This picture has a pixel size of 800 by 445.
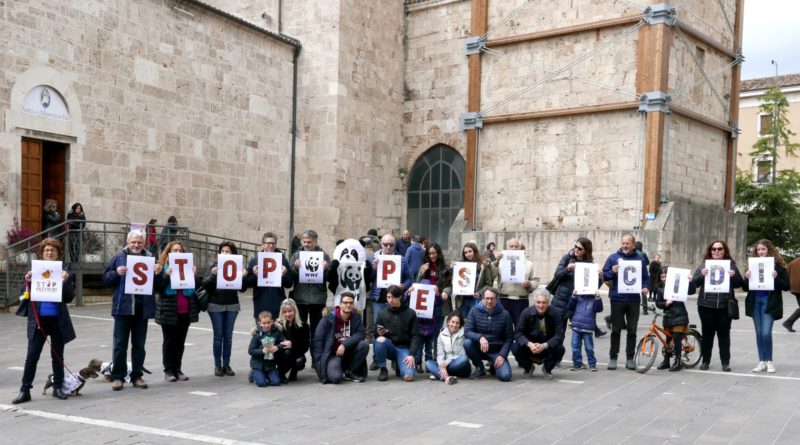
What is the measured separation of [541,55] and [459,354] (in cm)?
1590

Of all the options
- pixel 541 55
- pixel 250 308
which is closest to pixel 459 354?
pixel 250 308

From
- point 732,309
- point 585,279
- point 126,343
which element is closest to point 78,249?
point 126,343

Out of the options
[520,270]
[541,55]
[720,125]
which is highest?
[541,55]

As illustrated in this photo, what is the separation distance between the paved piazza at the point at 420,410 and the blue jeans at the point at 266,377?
149 mm

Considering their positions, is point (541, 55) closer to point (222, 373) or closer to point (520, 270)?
point (520, 270)

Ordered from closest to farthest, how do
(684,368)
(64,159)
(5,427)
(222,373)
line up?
(5,427) < (222,373) < (684,368) < (64,159)

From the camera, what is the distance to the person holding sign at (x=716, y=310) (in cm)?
1023

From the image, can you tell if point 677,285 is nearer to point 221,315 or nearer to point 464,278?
point 464,278

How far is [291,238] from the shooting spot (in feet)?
79.6

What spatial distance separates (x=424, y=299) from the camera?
10320 millimetres

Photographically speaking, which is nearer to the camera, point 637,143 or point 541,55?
point 637,143

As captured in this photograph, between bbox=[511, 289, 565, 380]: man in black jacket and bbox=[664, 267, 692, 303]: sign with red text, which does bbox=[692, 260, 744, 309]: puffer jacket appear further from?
bbox=[511, 289, 565, 380]: man in black jacket

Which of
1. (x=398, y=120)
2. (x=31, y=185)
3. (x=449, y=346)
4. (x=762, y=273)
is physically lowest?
(x=449, y=346)

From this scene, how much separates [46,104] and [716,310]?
46.3 feet
